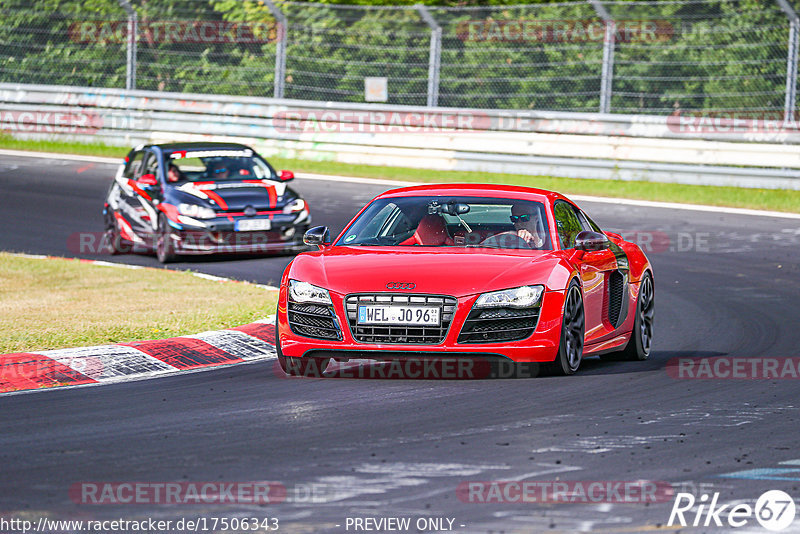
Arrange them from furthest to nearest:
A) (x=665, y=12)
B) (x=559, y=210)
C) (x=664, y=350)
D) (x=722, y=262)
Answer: (x=665, y=12), (x=722, y=262), (x=664, y=350), (x=559, y=210)

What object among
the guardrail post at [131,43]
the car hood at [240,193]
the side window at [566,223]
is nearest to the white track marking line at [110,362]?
the side window at [566,223]

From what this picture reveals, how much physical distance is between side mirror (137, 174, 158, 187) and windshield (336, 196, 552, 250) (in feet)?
24.0

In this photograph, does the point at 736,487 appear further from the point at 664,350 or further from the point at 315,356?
the point at 664,350

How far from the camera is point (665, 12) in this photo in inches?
880

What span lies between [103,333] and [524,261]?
341 centimetres

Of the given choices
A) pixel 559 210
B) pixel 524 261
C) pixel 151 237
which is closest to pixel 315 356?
pixel 524 261

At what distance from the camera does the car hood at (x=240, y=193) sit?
16594mm

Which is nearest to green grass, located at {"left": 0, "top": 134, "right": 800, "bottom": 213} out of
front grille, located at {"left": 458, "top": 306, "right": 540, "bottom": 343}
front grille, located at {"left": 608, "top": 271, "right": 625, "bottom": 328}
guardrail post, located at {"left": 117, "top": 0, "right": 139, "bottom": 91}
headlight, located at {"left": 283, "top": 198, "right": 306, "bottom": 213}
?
guardrail post, located at {"left": 117, "top": 0, "right": 139, "bottom": 91}

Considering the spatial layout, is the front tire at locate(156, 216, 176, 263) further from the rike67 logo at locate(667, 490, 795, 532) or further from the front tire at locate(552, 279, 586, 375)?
the rike67 logo at locate(667, 490, 795, 532)

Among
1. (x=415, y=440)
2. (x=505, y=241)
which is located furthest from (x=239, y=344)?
(x=415, y=440)

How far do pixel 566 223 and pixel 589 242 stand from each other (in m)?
0.66

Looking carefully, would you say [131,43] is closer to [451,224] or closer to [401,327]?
[451,224]

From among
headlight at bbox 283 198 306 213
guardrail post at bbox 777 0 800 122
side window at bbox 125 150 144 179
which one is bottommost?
headlight at bbox 283 198 306 213

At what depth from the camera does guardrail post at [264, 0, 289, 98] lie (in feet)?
83.3
